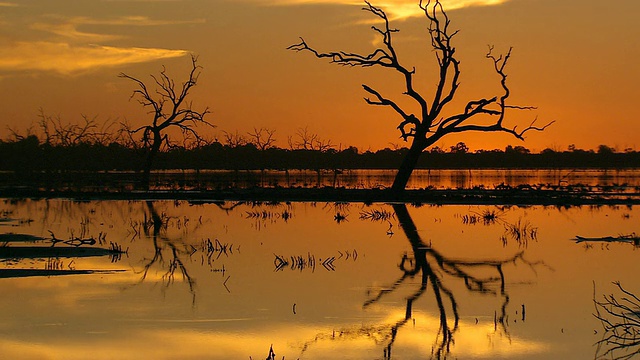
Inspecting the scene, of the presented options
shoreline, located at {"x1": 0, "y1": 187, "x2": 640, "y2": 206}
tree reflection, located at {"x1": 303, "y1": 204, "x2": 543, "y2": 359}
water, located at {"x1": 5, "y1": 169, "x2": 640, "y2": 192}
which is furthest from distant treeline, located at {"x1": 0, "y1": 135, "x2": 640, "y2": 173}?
tree reflection, located at {"x1": 303, "y1": 204, "x2": 543, "y2": 359}

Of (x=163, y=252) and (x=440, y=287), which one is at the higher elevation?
(x=163, y=252)

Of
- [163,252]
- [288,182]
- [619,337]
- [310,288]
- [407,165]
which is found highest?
[407,165]

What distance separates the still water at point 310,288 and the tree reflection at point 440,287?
3cm

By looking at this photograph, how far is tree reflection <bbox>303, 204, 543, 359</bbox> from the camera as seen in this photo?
38.3 feet

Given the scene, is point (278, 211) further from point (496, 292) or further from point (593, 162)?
point (593, 162)

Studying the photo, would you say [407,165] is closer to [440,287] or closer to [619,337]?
[440,287]

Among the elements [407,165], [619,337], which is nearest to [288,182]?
[407,165]

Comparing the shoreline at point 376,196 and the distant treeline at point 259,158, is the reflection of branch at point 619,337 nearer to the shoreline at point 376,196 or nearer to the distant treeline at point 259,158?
the shoreline at point 376,196

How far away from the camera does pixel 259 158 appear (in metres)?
95.1

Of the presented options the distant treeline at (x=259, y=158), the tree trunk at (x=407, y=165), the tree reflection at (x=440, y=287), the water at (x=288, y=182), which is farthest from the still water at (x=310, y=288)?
the distant treeline at (x=259, y=158)

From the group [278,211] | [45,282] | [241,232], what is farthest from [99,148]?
[45,282]

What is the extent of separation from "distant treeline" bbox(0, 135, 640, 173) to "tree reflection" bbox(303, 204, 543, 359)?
4015cm

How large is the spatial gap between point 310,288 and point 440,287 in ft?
6.70

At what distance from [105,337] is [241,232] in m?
13.6
